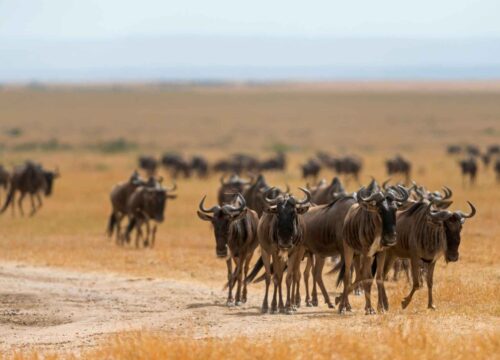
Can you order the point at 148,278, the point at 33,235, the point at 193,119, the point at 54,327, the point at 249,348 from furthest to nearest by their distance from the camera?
the point at 193,119
the point at 33,235
the point at 148,278
the point at 54,327
the point at 249,348

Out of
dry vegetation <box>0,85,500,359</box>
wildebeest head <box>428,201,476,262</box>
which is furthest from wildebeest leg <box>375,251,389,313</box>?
wildebeest head <box>428,201,476,262</box>

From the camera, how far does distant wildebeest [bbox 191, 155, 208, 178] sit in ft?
159

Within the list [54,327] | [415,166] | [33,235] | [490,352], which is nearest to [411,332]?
[490,352]

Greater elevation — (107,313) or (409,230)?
(409,230)

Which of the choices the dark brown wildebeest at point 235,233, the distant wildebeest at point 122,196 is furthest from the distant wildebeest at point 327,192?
the dark brown wildebeest at point 235,233

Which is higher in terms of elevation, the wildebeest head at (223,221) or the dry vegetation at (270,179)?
the wildebeest head at (223,221)

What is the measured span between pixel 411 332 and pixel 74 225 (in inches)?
763

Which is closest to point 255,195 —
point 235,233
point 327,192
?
point 327,192

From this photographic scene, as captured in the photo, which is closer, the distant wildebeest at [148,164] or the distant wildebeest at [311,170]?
the distant wildebeest at [311,170]

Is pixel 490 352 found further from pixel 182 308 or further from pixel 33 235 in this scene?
pixel 33 235

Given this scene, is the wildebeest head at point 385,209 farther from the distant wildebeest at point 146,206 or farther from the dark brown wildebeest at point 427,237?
the distant wildebeest at point 146,206

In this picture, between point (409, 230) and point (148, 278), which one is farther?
point (148, 278)

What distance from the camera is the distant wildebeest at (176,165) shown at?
48.9m

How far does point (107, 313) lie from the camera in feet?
46.7
